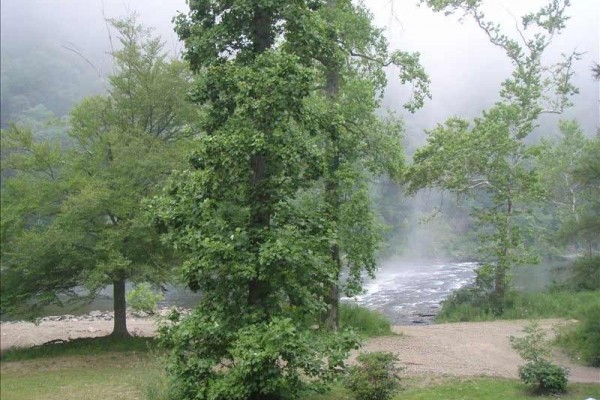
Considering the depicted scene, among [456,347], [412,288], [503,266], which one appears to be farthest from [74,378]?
[412,288]

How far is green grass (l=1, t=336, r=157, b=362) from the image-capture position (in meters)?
16.3

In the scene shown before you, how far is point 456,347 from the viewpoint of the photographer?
14938 mm

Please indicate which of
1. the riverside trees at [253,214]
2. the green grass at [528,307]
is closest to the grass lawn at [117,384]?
the riverside trees at [253,214]

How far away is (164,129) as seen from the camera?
18.3 meters

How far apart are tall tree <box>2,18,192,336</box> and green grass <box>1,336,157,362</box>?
0.61m

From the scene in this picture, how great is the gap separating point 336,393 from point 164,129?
11.3m

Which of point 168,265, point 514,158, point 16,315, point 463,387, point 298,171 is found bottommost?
point 463,387

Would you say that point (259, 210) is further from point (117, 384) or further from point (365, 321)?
point (365, 321)

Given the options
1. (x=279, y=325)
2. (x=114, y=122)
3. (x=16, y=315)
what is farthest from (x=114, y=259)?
(x=279, y=325)

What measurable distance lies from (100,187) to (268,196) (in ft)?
28.8

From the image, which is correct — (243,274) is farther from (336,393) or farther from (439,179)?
(439,179)

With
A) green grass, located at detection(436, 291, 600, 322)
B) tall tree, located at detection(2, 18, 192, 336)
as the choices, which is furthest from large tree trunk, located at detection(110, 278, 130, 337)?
green grass, located at detection(436, 291, 600, 322)

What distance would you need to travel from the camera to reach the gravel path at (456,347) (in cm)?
1202

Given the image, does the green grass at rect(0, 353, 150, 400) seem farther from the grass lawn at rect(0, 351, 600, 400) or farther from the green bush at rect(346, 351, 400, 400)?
the green bush at rect(346, 351, 400, 400)
